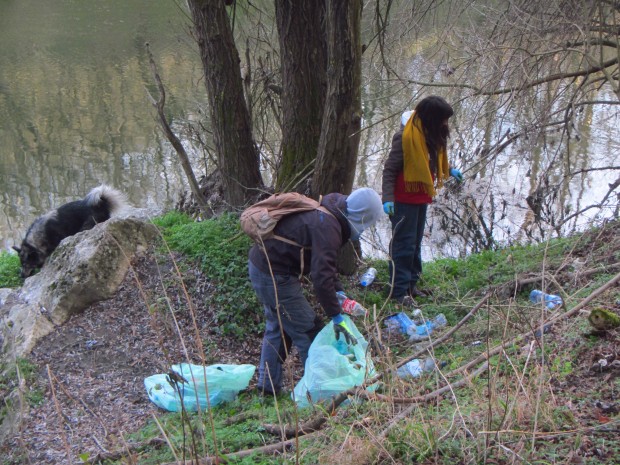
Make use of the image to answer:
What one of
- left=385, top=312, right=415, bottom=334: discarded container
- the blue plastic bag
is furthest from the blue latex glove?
left=385, top=312, right=415, bottom=334: discarded container

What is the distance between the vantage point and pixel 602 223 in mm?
5969

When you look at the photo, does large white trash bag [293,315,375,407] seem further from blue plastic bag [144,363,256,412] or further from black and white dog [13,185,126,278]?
black and white dog [13,185,126,278]

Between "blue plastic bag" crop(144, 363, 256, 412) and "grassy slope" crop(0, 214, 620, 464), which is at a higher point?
"grassy slope" crop(0, 214, 620, 464)

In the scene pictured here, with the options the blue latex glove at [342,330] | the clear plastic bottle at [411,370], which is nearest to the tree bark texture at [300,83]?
the blue latex glove at [342,330]

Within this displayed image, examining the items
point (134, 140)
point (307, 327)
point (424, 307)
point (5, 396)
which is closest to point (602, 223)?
point (424, 307)

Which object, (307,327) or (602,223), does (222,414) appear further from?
(602,223)

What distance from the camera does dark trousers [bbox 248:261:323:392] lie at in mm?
4031

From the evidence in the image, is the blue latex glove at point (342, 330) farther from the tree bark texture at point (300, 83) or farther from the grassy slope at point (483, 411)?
the tree bark texture at point (300, 83)

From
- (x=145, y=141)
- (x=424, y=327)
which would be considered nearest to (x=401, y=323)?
(x=424, y=327)

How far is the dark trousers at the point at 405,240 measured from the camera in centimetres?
535

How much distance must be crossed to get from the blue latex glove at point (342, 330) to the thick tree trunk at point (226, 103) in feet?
9.51

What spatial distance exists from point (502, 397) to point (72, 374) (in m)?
3.16

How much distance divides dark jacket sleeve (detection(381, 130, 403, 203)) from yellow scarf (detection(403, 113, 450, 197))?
2.2 inches

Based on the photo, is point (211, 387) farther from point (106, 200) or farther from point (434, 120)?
point (106, 200)
